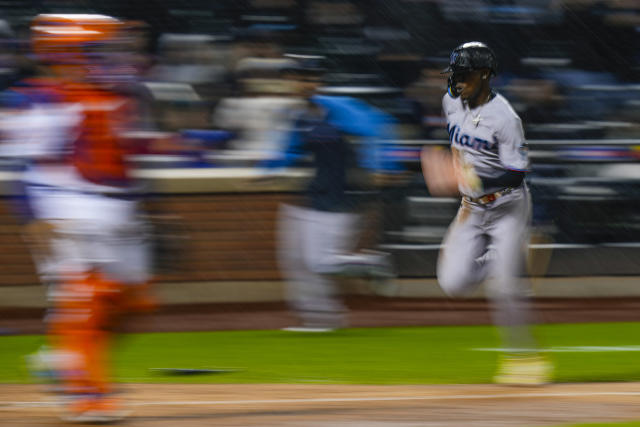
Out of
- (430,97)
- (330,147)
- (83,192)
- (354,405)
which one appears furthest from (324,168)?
(83,192)

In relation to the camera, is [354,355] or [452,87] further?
[354,355]

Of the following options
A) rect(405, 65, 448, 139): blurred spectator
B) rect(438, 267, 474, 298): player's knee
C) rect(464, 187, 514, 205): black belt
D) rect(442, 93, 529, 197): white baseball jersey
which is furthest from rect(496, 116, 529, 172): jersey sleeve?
rect(405, 65, 448, 139): blurred spectator

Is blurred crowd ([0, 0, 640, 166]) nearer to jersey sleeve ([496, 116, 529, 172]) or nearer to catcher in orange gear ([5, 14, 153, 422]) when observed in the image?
jersey sleeve ([496, 116, 529, 172])

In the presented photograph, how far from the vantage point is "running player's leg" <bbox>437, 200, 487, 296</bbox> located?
6363 mm

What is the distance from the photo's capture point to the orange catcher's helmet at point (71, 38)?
5.08m

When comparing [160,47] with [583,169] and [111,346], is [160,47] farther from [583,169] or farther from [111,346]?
[111,346]

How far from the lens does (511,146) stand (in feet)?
20.4

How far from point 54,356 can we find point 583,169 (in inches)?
282

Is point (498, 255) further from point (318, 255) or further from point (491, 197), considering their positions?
point (318, 255)

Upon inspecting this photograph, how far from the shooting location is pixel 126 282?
5148 mm

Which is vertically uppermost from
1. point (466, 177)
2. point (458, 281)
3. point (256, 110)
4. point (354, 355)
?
point (466, 177)

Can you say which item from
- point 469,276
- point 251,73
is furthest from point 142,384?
point 251,73

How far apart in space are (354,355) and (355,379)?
→ 1.03 m

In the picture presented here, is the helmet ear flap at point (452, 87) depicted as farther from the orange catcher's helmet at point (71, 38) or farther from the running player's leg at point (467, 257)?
the orange catcher's helmet at point (71, 38)
